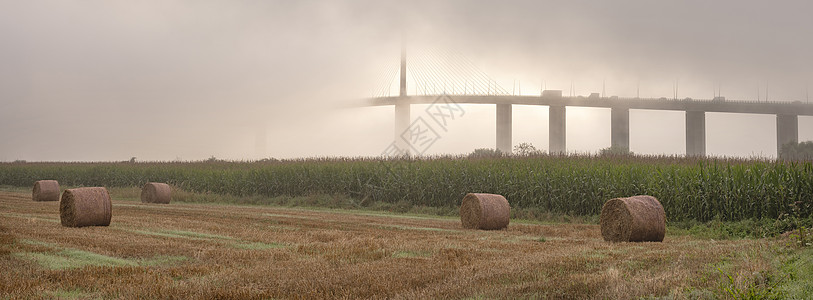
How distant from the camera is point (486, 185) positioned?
29344 mm

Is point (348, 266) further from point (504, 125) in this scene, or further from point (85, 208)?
point (504, 125)

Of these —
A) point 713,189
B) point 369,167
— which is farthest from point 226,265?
point 369,167

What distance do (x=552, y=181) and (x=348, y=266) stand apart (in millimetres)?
17143

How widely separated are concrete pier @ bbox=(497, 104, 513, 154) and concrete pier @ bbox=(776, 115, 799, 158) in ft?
161

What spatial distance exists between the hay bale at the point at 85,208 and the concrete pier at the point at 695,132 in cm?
11674

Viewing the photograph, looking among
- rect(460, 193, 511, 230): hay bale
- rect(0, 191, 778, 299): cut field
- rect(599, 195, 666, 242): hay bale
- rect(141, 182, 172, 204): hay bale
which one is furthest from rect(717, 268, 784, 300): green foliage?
rect(141, 182, 172, 204): hay bale

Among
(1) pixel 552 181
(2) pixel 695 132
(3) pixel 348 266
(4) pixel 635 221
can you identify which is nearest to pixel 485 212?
(4) pixel 635 221

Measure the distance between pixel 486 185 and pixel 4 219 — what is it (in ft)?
58.7

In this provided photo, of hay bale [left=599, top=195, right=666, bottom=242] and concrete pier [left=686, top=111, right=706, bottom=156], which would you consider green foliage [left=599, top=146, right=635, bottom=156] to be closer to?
hay bale [left=599, top=195, right=666, bottom=242]

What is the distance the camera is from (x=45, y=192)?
34.8m

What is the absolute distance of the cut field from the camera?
8.62 m

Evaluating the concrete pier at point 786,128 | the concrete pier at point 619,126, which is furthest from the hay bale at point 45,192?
the concrete pier at point 786,128

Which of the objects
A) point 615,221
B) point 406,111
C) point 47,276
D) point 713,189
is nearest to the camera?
point 47,276

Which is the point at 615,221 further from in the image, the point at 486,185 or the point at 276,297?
the point at 486,185
